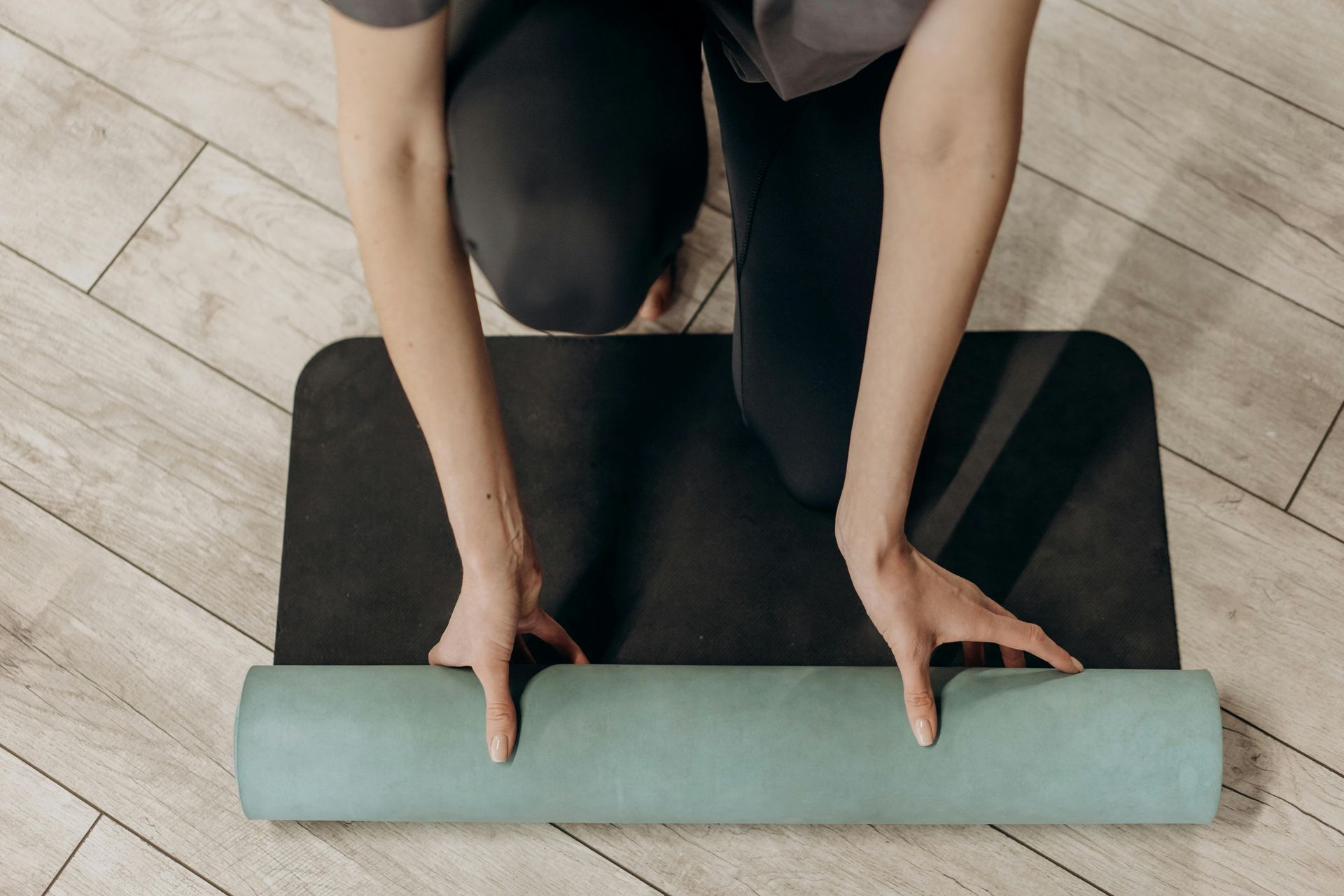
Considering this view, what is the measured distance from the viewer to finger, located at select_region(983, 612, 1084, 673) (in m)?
0.90

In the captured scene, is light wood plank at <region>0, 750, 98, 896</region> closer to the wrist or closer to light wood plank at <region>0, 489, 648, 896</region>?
light wood plank at <region>0, 489, 648, 896</region>

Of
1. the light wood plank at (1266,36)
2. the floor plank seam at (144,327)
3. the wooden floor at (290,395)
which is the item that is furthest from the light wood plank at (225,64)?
the light wood plank at (1266,36)

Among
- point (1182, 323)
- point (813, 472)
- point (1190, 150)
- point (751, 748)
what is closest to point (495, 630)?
point (751, 748)

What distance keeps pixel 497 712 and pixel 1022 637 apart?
447mm

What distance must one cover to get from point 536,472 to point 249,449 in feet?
1.05

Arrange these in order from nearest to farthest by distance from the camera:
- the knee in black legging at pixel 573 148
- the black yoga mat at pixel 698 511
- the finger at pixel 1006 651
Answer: the knee in black legging at pixel 573 148 → the finger at pixel 1006 651 → the black yoga mat at pixel 698 511

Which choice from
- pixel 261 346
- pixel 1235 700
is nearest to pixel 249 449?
pixel 261 346

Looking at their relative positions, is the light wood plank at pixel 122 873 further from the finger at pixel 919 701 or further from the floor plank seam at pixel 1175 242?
the floor plank seam at pixel 1175 242

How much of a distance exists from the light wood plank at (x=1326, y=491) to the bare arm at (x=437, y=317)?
0.79 m

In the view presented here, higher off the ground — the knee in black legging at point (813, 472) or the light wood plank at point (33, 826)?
the knee in black legging at point (813, 472)

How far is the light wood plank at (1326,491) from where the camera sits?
110cm

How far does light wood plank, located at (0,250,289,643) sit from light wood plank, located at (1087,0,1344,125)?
1.17 metres

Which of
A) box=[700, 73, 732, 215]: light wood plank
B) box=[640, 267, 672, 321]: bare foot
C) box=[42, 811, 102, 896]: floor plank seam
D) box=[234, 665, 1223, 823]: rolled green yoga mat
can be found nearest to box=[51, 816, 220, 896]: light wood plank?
box=[42, 811, 102, 896]: floor plank seam

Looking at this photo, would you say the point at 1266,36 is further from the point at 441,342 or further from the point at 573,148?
the point at 441,342
